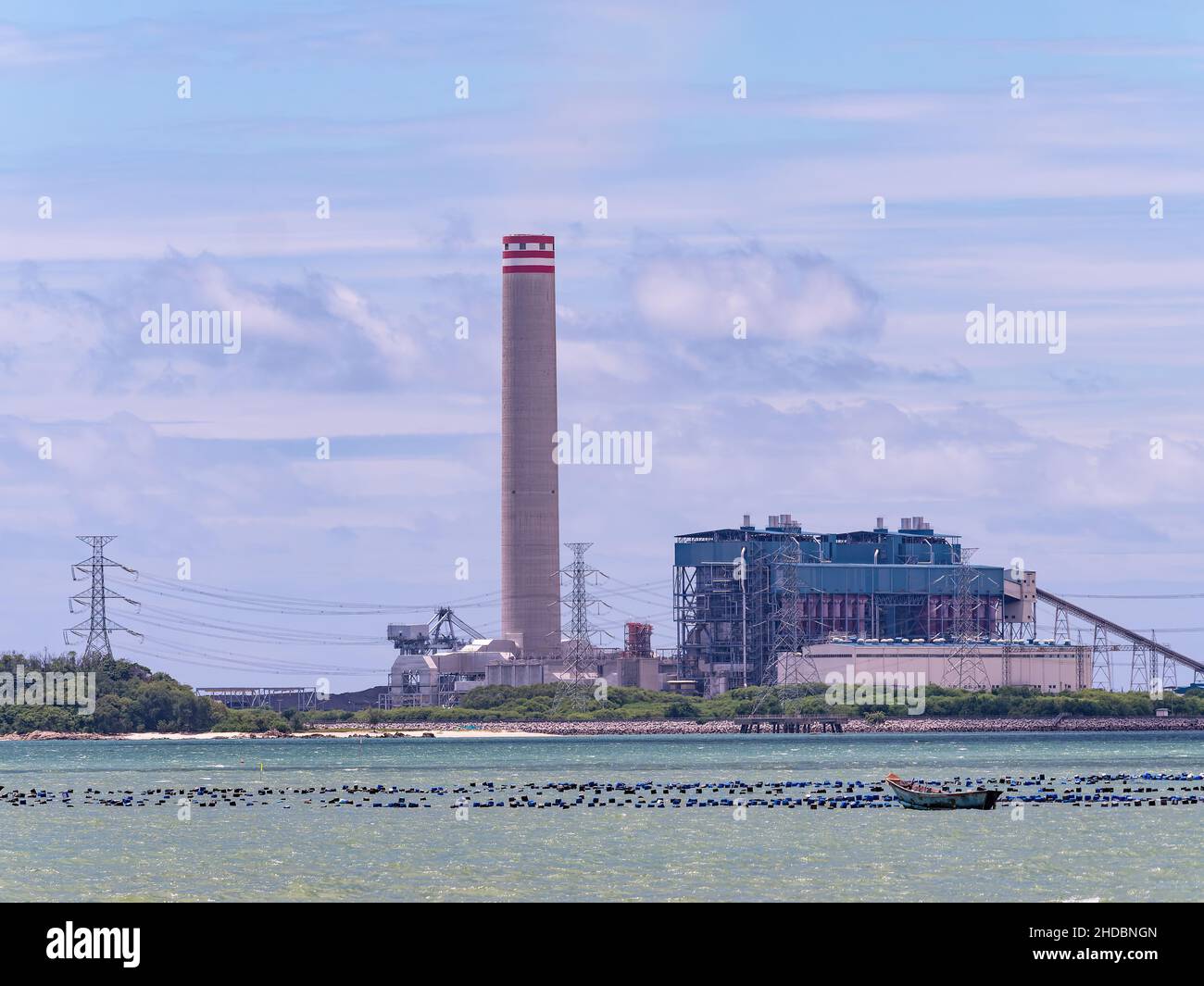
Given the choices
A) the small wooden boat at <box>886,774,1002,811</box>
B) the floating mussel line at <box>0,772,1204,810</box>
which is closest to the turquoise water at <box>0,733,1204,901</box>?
the small wooden boat at <box>886,774,1002,811</box>

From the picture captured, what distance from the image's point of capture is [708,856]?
6538 centimetres

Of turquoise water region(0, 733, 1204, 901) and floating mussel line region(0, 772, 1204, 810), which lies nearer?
turquoise water region(0, 733, 1204, 901)

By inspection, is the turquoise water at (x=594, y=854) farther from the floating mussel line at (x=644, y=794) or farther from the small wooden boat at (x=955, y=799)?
the floating mussel line at (x=644, y=794)

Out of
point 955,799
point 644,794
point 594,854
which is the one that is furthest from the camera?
point 644,794

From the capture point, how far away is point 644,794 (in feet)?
324

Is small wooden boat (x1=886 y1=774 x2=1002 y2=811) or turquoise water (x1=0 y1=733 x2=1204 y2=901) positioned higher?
small wooden boat (x1=886 y1=774 x2=1002 y2=811)

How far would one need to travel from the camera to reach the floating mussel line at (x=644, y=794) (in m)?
90.4

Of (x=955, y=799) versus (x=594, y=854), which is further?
(x=955, y=799)

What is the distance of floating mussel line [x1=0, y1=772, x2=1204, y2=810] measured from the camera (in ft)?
297

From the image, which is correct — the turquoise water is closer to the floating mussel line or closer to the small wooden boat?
the small wooden boat

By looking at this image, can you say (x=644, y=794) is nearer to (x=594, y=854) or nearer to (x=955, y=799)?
(x=955, y=799)

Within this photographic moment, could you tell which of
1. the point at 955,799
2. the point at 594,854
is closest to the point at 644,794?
the point at 955,799
